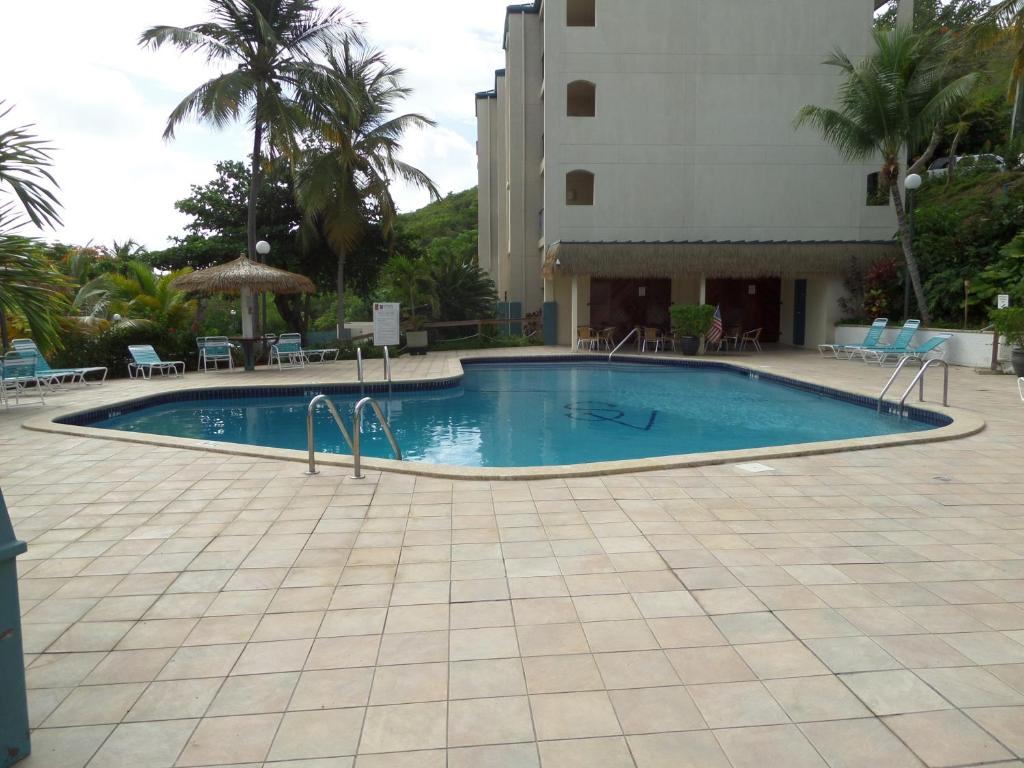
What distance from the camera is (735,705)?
94.3 inches

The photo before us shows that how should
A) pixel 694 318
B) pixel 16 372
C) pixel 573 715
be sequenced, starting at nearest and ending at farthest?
pixel 573 715, pixel 16 372, pixel 694 318

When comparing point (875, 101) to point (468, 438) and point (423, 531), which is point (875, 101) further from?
point (423, 531)

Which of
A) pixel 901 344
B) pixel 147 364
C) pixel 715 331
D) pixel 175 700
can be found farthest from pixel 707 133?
pixel 175 700

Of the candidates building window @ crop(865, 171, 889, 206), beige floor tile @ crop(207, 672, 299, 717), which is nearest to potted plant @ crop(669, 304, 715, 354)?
building window @ crop(865, 171, 889, 206)

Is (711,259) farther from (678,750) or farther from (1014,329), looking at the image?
(678,750)

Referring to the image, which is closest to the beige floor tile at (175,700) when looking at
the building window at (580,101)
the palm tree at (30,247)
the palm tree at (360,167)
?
the palm tree at (30,247)

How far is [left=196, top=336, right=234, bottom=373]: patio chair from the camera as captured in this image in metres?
14.5

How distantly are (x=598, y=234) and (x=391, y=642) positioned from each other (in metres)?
17.3

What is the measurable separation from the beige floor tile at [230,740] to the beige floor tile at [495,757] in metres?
0.36

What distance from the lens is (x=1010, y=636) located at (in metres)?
2.89

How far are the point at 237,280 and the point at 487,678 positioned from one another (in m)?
13.1

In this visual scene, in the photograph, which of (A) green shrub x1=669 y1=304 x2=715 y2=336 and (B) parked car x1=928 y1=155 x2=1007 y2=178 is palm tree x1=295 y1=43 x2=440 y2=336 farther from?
(B) parked car x1=928 y1=155 x2=1007 y2=178

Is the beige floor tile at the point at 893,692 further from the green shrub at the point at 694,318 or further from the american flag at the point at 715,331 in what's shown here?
the american flag at the point at 715,331

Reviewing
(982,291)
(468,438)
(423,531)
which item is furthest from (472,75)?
(423,531)
